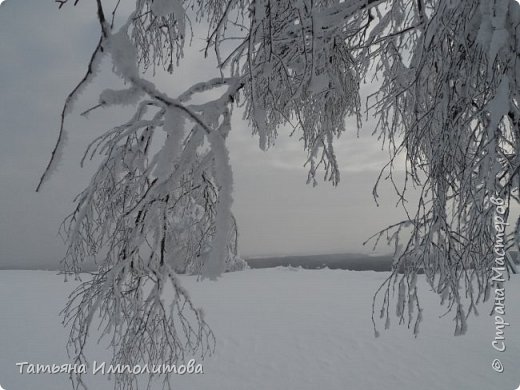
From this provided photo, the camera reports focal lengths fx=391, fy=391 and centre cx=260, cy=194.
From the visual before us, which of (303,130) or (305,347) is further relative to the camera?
(305,347)

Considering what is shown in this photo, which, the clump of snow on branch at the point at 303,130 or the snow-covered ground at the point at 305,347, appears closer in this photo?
the clump of snow on branch at the point at 303,130

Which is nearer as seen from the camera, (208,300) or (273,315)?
(273,315)

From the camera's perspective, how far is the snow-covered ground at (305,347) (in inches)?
238

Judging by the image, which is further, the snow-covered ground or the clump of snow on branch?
the snow-covered ground

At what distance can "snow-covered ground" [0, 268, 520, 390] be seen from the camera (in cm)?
605

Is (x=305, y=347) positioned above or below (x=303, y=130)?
below

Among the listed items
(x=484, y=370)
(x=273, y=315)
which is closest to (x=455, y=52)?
(x=484, y=370)

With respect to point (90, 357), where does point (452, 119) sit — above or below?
above

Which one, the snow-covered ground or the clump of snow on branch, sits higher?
the clump of snow on branch

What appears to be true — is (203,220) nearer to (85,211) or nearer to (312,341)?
(85,211)

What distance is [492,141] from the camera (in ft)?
5.90

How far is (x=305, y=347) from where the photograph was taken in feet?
23.5

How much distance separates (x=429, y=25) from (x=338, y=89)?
2.94 ft

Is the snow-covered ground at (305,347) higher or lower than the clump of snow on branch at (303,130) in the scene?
lower
